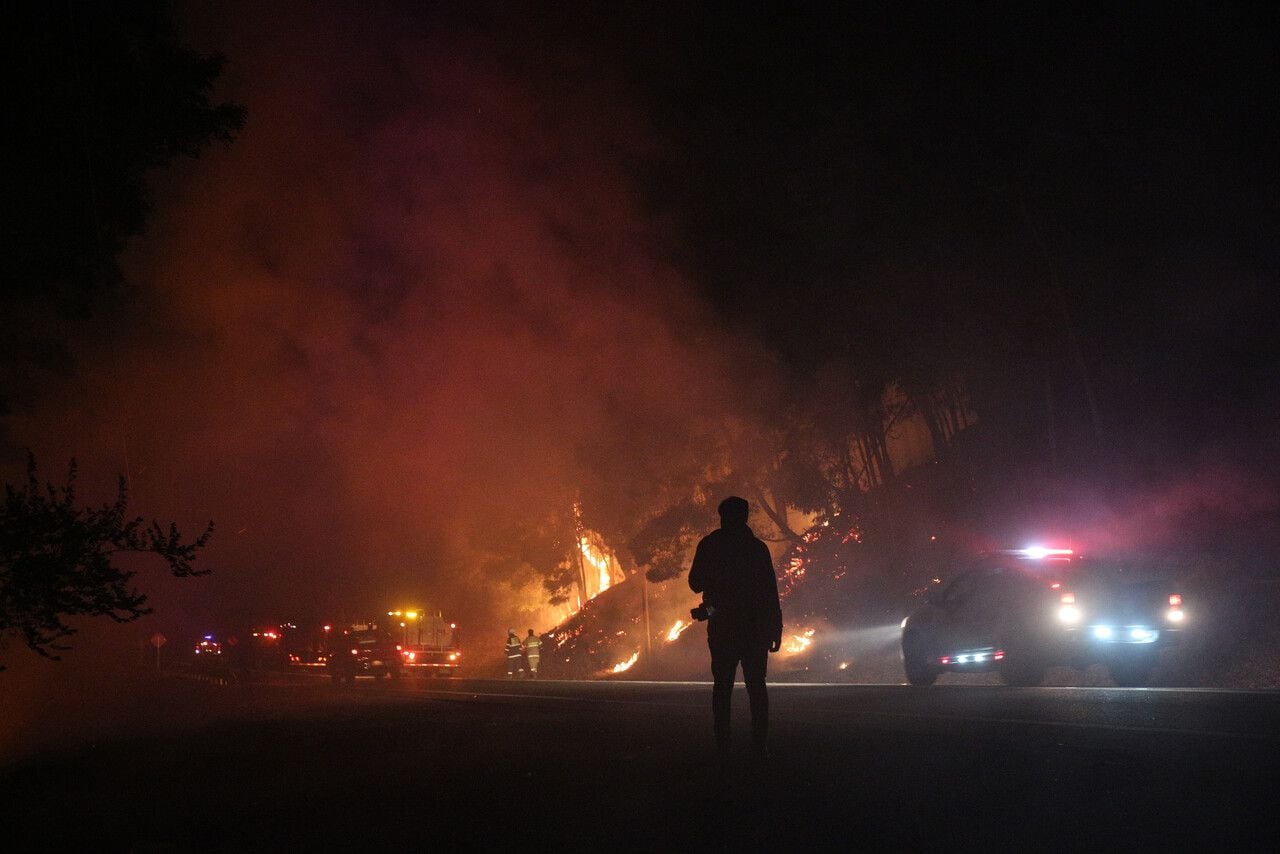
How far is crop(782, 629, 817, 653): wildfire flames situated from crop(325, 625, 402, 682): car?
36.1 ft

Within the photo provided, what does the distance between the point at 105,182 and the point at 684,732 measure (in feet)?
28.4

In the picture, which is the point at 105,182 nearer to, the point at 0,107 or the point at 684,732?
the point at 0,107

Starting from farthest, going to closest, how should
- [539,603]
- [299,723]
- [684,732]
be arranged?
[539,603], [299,723], [684,732]

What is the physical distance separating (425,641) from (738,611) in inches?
1267

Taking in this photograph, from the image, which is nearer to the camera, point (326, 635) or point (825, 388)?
point (825, 388)

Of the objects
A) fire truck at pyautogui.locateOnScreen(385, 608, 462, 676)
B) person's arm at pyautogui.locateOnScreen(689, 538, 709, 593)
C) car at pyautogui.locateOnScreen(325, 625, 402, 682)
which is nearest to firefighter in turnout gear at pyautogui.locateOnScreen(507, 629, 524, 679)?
fire truck at pyautogui.locateOnScreen(385, 608, 462, 676)

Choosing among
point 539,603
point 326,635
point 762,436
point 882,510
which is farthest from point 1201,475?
point 539,603

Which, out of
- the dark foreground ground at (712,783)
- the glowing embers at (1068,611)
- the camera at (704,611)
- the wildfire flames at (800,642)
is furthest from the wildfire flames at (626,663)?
the camera at (704,611)

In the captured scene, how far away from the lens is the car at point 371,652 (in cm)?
3450

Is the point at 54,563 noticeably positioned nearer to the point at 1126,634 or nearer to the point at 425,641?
the point at 1126,634

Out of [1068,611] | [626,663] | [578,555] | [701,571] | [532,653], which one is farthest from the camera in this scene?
[578,555]

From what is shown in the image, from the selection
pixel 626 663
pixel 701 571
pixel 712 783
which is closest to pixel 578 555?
pixel 626 663

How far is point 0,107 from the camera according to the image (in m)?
12.9

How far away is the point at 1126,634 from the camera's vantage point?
1577 centimetres
